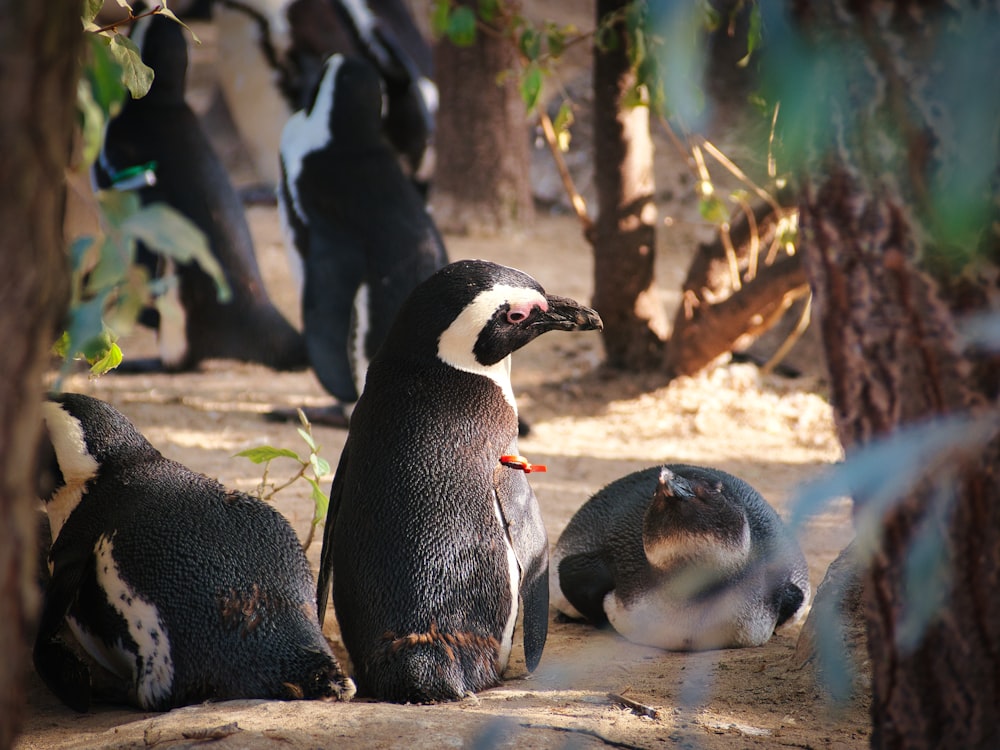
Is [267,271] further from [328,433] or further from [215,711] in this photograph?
[215,711]

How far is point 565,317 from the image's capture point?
2.51m

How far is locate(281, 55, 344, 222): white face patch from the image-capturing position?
4941mm

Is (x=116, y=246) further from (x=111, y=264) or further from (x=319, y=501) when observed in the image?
(x=319, y=501)

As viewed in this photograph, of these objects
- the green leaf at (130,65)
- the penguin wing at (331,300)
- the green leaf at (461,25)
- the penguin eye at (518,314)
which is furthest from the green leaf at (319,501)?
the green leaf at (461,25)

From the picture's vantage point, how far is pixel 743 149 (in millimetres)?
7332

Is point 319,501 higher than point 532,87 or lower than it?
lower

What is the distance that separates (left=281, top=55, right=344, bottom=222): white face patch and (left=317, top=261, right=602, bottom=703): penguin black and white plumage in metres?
2.71

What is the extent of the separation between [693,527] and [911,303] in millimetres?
1390

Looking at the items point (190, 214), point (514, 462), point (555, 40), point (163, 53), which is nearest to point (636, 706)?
point (514, 462)

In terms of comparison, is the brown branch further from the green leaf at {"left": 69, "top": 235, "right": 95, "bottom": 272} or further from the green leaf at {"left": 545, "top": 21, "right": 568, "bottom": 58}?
the green leaf at {"left": 545, "top": 21, "right": 568, "bottom": 58}

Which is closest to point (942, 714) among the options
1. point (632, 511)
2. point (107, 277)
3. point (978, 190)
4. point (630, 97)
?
point (978, 190)

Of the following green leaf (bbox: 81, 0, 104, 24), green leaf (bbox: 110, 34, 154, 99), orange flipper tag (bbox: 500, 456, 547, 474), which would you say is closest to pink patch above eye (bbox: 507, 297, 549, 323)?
orange flipper tag (bbox: 500, 456, 547, 474)

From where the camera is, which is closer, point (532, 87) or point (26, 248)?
point (26, 248)

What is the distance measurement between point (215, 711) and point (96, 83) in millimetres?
1273
